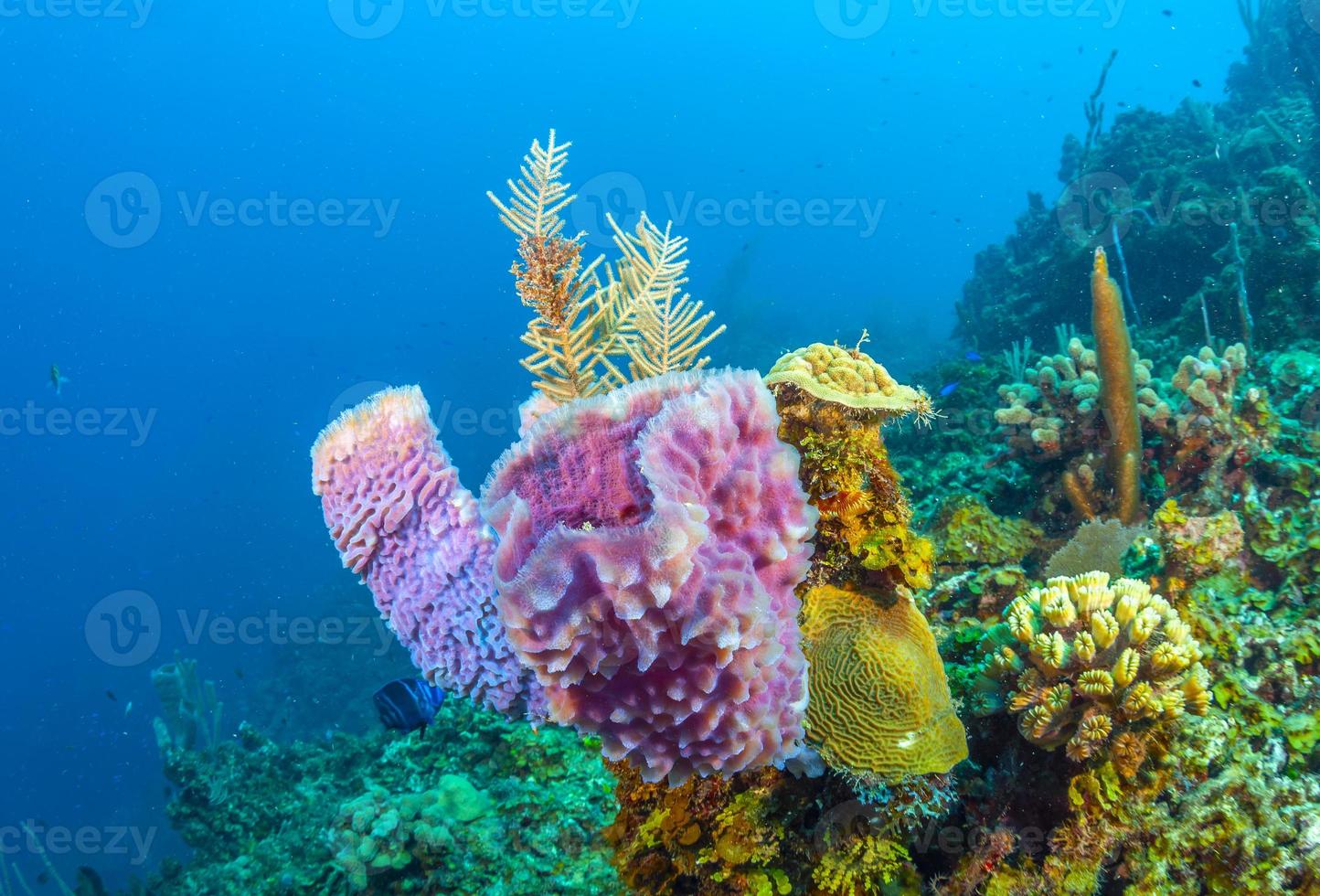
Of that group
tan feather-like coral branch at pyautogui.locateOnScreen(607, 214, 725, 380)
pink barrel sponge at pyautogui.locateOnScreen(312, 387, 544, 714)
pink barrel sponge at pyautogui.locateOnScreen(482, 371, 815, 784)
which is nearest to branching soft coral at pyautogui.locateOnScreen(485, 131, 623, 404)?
tan feather-like coral branch at pyautogui.locateOnScreen(607, 214, 725, 380)

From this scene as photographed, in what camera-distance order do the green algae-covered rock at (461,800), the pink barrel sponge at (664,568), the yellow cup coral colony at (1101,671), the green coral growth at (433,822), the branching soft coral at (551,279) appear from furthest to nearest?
the green algae-covered rock at (461,800), the green coral growth at (433,822), the branching soft coral at (551,279), the yellow cup coral colony at (1101,671), the pink barrel sponge at (664,568)

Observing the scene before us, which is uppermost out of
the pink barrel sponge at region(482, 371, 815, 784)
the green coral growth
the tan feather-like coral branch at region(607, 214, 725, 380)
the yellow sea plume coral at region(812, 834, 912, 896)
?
the tan feather-like coral branch at region(607, 214, 725, 380)

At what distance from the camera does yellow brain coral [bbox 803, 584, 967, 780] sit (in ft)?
8.46

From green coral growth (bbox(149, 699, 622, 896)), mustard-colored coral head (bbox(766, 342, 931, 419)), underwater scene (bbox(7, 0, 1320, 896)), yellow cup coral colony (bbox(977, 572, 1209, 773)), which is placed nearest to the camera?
underwater scene (bbox(7, 0, 1320, 896))

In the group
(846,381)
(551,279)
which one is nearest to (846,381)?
(846,381)

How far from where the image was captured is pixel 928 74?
13425 cm

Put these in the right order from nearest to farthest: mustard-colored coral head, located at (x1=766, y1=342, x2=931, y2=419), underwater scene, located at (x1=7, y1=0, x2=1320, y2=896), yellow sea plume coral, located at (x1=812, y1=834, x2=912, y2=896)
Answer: underwater scene, located at (x1=7, y1=0, x2=1320, y2=896) < yellow sea plume coral, located at (x1=812, y1=834, x2=912, y2=896) < mustard-colored coral head, located at (x1=766, y1=342, x2=931, y2=419)

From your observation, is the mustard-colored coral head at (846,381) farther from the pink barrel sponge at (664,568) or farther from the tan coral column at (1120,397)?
the tan coral column at (1120,397)

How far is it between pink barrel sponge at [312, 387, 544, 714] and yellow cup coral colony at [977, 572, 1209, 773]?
2.10 meters

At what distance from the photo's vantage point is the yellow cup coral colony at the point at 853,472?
2814 millimetres

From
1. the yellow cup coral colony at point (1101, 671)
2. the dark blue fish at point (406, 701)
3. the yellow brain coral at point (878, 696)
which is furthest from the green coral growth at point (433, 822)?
the yellow cup coral colony at point (1101, 671)

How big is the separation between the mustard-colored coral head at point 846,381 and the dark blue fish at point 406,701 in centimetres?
329

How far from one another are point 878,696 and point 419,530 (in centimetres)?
199

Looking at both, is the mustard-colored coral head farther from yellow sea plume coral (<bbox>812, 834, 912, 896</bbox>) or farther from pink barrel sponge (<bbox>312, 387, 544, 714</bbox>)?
yellow sea plume coral (<bbox>812, 834, 912, 896</bbox>)
